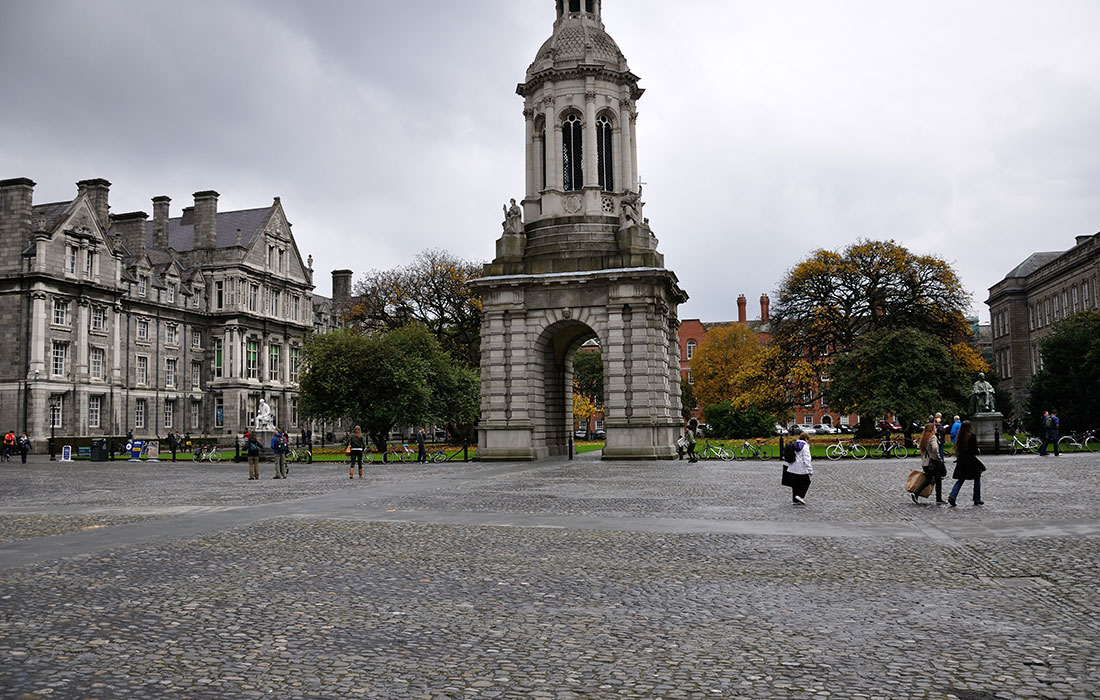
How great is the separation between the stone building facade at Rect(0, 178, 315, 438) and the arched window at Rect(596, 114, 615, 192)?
3851 centimetres

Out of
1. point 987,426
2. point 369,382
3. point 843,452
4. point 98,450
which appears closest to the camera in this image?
point 987,426

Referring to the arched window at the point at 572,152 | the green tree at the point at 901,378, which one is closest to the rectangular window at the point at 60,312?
the arched window at the point at 572,152

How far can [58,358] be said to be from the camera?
2365 inches

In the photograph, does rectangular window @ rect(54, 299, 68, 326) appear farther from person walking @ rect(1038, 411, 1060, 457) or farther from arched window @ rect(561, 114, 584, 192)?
person walking @ rect(1038, 411, 1060, 457)

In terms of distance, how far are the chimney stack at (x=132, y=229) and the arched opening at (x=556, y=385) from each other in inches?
1680

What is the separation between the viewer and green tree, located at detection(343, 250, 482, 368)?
6331cm

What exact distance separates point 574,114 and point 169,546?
110 feet

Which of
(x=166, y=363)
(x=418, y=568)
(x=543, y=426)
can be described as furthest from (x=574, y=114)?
(x=166, y=363)

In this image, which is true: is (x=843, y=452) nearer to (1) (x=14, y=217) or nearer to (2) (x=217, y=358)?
(1) (x=14, y=217)

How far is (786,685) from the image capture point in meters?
5.64

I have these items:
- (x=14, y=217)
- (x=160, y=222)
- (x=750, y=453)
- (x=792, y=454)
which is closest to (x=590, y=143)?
(x=750, y=453)

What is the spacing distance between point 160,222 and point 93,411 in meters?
22.1

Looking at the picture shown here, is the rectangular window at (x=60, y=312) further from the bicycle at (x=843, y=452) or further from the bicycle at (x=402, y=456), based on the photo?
the bicycle at (x=843, y=452)

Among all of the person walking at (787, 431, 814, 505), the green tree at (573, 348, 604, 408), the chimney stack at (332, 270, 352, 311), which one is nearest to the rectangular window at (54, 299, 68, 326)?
the chimney stack at (332, 270, 352, 311)
